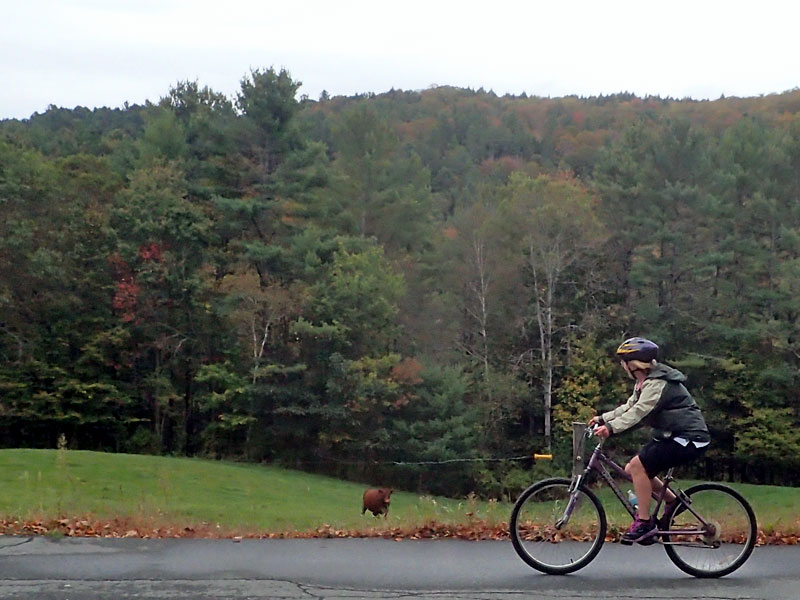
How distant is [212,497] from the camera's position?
2638cm

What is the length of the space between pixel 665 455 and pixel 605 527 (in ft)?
2.40

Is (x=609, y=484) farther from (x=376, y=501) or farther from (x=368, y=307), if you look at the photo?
(x=368, y=307)

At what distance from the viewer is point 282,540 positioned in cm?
797

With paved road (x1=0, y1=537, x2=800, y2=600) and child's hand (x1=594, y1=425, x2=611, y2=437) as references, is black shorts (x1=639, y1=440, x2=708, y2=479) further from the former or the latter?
paved road (x1=0, y1=537, x2=800, y2=600)

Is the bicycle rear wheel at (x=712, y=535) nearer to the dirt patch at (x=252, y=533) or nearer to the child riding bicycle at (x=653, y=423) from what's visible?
the child riding bicycle at (x=653, y=423)

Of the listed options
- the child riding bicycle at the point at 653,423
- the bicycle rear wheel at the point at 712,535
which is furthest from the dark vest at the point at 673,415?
the bicycle rear wheel at the point at 712,535

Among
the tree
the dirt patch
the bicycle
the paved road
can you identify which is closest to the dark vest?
the bicycle

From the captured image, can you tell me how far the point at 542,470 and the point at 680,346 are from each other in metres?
9.98

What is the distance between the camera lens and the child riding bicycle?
253 inches

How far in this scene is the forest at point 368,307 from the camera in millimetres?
42156

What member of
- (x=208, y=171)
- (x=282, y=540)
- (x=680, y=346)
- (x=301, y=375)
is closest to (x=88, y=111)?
(x=208, y=171)

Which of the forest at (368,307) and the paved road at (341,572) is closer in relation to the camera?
the paved road at (341,572)

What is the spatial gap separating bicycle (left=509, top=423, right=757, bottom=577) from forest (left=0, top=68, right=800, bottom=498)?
3377cm

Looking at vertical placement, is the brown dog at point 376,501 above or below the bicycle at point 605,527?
below
